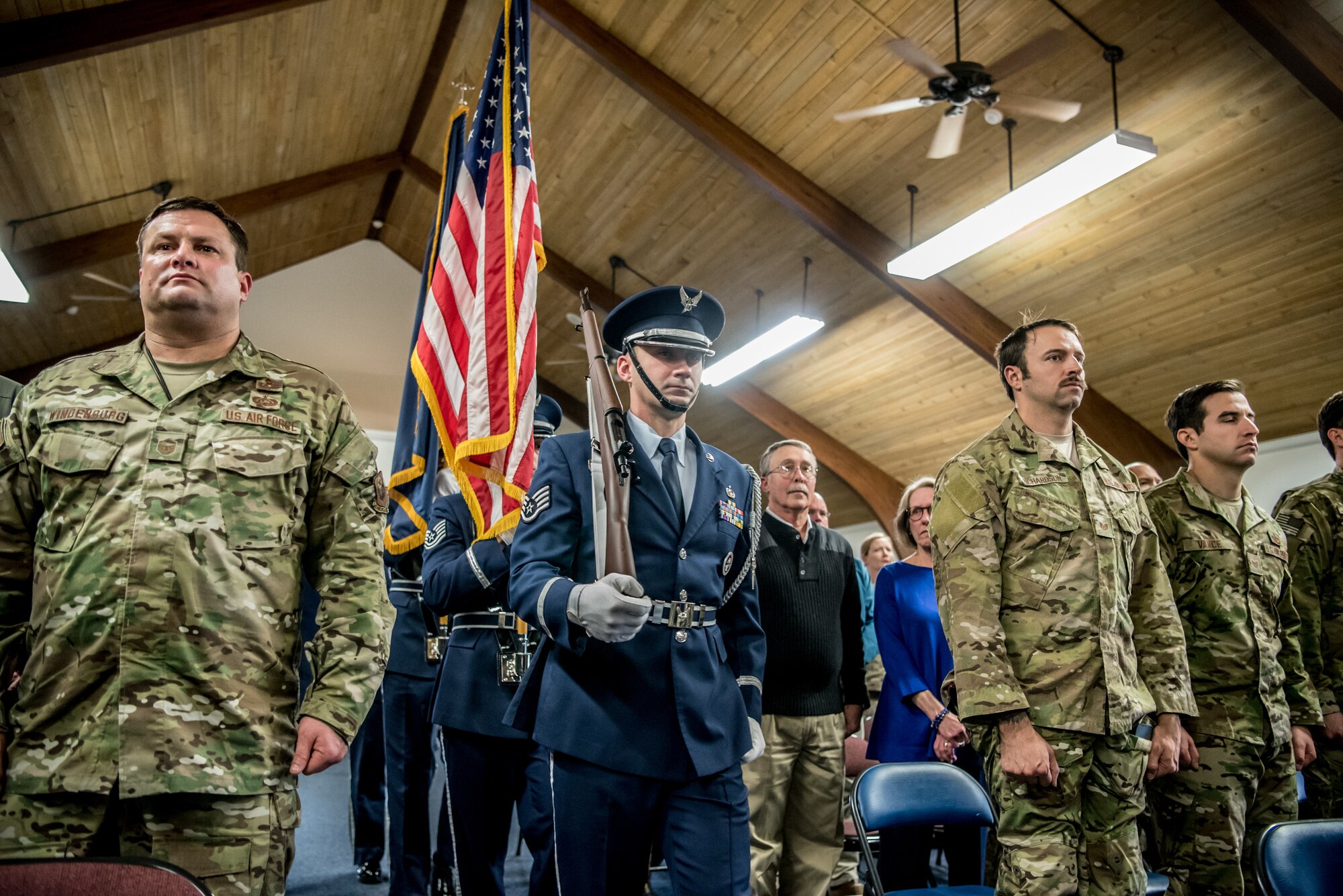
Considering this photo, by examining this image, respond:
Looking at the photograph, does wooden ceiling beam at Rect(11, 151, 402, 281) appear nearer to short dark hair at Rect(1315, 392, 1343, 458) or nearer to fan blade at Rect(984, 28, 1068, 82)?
fan blade at Rect(984, 28, 1068, 82)

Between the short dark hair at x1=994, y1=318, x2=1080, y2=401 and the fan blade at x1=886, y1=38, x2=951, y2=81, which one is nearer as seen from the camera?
the short dark hair at x1=994, y1=318, x2=1080, y2=401

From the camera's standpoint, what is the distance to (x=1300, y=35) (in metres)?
5.32

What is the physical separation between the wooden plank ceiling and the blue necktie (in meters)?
5.31

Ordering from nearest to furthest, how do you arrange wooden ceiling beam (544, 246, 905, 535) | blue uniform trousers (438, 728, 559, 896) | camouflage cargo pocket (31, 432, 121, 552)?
camouflage cargo pocket (31, 432, 121, 552)
blue uniform trousers (438, 728, 559, 896)
wooden ceiling beam (544, 246, 905, 535)

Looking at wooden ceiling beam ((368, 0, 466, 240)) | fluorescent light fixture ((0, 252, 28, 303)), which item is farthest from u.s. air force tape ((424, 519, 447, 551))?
wooden ceiling beam ((368, 0, 466, 240))

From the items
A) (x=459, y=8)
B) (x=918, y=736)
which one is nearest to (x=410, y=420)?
(x=918, y=736)

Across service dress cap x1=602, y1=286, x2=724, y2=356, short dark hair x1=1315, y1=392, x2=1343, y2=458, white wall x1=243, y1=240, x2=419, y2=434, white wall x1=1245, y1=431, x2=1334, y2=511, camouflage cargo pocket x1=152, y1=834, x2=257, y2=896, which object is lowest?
camouflage cargo pocket x1=152, y1=834, x2=257, y2=896

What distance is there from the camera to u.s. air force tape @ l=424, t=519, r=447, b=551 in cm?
293

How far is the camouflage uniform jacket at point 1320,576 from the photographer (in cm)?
323

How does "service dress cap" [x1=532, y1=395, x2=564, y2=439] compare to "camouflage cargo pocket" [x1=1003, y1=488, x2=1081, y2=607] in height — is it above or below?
above

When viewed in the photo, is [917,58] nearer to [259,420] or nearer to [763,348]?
[763,348]

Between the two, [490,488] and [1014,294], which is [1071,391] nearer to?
[490,488]

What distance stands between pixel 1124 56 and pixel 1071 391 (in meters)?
4.69

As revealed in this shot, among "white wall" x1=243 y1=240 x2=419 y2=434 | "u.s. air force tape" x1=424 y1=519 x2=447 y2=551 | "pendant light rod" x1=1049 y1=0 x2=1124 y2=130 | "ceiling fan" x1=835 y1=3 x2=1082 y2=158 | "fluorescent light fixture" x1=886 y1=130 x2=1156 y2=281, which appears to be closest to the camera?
"u.s. air force tape" x1=424 y1=519 x2=447 y2=551
